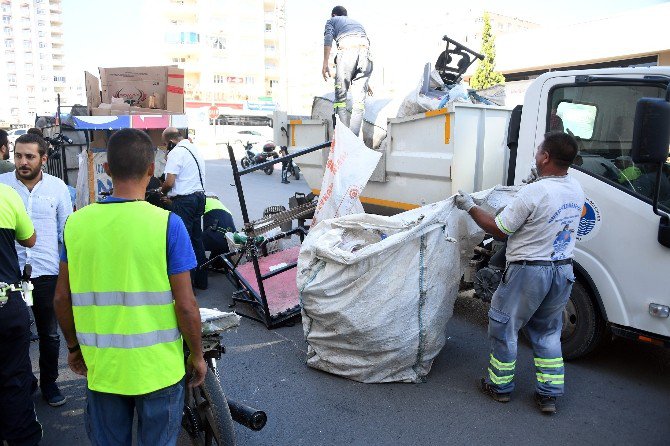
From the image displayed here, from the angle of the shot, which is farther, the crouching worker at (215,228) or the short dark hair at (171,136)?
the crouching worker at (215,228)

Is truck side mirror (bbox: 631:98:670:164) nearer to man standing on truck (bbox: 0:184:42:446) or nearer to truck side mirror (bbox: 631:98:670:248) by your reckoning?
truck side mirror (bbox: 631:98:670:248)

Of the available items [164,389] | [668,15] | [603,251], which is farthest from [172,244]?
[668,15]

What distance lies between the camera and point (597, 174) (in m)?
3.69

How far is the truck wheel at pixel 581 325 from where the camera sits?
12.5 ft

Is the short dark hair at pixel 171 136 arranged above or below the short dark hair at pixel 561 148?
below

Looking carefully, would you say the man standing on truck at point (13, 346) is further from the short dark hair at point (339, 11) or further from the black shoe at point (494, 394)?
the short dark hair at point (339, 11)

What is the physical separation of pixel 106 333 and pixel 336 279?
6.04 feet

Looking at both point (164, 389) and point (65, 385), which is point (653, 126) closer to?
point (164, 389)

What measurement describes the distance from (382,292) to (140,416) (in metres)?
1.88

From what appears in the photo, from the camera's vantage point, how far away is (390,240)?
140 inches

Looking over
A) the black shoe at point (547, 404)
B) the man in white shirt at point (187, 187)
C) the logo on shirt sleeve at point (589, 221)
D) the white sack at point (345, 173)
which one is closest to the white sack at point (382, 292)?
the white sack at point (345, 173)

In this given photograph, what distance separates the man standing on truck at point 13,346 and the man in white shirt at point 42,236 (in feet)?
1.98

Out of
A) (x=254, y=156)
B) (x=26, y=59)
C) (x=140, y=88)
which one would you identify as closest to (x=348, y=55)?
(x=140, y=88)

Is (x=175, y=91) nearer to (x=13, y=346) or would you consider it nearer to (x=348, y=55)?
(x=348, y=55)
